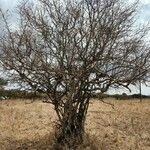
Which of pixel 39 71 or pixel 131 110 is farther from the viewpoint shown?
pixel 131 110

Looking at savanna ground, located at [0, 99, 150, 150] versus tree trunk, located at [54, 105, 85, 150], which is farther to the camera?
savanna ground, located at [0, 99, 150, 150]

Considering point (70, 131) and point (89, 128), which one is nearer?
point (70, 131)

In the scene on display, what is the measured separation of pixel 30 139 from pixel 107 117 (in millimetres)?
6887

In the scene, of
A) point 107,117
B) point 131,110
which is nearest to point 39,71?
point 107,117

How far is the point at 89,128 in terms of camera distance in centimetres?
2133

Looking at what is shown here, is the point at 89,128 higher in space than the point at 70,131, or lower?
higher

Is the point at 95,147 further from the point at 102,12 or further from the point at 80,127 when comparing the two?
the point at 102,12

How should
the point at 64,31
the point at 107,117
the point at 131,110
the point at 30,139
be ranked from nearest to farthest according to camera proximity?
the point at 64,31
the point at 30,139
the point at 107,117
the point at 131,110

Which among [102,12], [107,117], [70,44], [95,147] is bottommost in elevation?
[95,147]

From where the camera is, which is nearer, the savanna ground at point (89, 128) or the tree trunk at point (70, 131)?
the tree trunk at point (70, 131)

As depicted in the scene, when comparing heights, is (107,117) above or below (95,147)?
above

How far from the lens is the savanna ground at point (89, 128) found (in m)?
18.2

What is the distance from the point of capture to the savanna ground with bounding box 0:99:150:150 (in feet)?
59.7

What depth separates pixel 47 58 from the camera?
16.8m
